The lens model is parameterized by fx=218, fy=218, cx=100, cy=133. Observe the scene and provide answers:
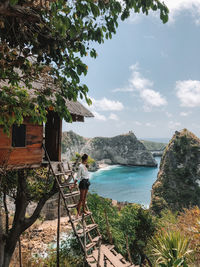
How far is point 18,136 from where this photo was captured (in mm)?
6773

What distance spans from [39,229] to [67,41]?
53.7 feet

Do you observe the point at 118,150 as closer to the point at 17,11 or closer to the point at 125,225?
the point at 125,225

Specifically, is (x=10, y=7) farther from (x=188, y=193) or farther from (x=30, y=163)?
(x=188, y=193)

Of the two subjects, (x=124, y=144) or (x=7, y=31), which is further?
(x=124, y=144)

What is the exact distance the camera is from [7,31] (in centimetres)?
391

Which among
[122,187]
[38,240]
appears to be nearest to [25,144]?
[38,240]

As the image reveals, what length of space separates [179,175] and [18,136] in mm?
54808

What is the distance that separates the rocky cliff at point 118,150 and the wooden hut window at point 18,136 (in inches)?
4314

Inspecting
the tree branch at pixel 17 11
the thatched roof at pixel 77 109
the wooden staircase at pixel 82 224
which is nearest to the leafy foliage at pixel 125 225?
the wooden staircase at pixel 82 224

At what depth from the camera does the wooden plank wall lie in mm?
6312

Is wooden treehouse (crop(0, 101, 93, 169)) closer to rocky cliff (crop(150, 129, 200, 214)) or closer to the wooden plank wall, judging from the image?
the wooden plank wall

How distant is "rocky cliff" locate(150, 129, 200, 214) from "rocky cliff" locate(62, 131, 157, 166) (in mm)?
59726

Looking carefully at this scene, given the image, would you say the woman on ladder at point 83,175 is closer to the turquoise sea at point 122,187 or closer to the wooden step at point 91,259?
the wooden step at point 91,259

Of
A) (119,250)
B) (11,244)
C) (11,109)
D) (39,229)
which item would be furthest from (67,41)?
(39,229)
